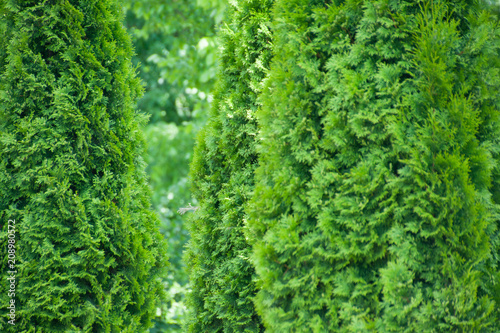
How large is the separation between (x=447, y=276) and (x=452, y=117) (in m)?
0.93

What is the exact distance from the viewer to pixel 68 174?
3.60m

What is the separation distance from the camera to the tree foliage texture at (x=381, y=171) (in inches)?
92.0

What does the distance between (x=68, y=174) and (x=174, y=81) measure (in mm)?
7878

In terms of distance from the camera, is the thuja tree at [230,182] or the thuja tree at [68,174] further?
the thuja tree at [230,182]

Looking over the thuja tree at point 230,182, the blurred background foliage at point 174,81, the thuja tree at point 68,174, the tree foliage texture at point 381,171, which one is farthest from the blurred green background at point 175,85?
the tree foliage texture at point 381,171

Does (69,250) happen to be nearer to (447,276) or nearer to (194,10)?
(447,276)

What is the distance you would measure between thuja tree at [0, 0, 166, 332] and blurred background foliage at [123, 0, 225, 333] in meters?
3.76

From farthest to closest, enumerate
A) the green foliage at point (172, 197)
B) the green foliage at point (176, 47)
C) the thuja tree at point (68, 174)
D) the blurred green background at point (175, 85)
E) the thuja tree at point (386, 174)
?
the green foliage at point (176, 47), the blurred green background at point (175, 85), the green foliage at point (172, 197), the thuja tree at point (68, 174), the thuja tree at point (386, 174)

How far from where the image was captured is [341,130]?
259 cm

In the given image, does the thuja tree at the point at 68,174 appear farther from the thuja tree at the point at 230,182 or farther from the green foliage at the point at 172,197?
the green foliage at the point at 172,197

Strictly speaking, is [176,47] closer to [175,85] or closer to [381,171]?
[175,85]

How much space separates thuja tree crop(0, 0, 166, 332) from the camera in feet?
11.6

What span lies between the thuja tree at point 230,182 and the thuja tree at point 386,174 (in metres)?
1.06

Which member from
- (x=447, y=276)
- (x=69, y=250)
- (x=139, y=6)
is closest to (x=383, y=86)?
(x=447, y=276)
